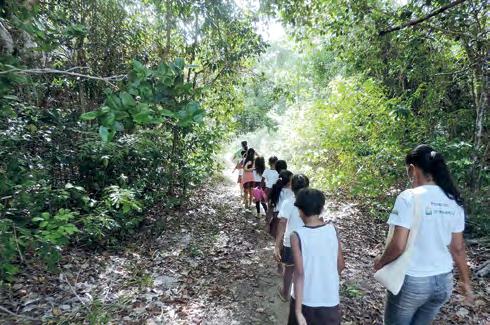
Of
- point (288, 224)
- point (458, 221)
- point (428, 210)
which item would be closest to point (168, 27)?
point (288, 224)

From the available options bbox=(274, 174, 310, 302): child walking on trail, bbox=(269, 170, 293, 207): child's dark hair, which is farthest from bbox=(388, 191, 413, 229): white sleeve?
bbox=(269, 170, 293, 207): child's dark hair

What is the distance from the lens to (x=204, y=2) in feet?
17.4

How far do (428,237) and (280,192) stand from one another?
2.63 meters

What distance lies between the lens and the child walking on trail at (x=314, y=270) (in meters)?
2.47

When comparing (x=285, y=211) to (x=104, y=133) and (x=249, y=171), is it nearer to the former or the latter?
(x=104, y=133)

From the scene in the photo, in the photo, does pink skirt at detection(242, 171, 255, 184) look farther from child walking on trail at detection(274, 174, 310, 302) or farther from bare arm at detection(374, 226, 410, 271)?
bare arm at detection(374, 226, 410, 271)

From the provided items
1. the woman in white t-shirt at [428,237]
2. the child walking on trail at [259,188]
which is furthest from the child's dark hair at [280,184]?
the woman in white t-shirt at [428,237]

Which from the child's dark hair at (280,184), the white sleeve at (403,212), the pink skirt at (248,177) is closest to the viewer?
the white sleeve at (403,212)

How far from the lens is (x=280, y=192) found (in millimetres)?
4914

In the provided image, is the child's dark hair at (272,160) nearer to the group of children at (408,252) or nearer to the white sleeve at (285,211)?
the white sleeve at (285,211)

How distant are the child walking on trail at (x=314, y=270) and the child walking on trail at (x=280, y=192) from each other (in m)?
1.99

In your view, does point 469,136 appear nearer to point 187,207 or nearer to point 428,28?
point 428,28

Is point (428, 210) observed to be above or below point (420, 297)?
above

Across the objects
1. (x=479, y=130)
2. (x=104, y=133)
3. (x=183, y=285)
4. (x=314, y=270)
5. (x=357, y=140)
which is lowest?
(x=183, y=285)
